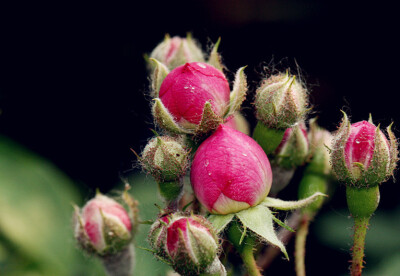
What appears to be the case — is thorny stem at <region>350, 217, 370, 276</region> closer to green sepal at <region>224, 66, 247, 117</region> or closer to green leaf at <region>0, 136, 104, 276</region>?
green sepal at <region>224, 66, 247, 117</region>

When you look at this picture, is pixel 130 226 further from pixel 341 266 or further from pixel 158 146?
pixel 341 266

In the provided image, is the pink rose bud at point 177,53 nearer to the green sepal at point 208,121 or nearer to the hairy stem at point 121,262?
the green sepal at point 208,121

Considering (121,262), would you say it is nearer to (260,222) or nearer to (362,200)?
(260,222)

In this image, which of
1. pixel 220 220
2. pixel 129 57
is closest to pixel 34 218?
pixel 220 220

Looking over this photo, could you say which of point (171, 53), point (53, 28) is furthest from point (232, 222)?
point (53, 28)

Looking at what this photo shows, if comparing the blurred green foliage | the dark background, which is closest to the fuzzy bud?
the blurred green foliage
